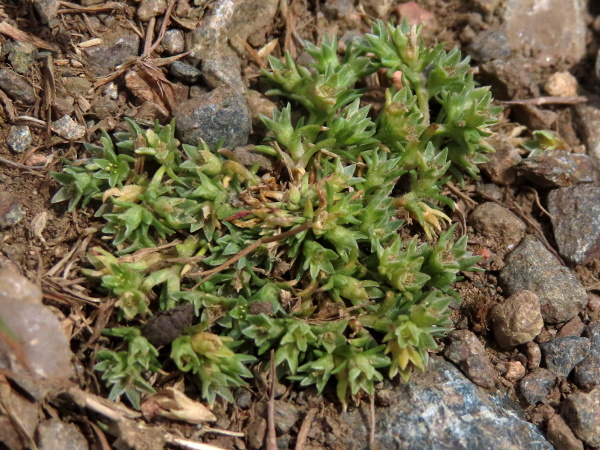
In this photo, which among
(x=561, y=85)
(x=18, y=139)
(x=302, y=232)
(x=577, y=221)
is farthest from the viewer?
(x=561, y=85)

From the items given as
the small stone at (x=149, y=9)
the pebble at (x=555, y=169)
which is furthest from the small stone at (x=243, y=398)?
the small stone at (x=149, y=9)

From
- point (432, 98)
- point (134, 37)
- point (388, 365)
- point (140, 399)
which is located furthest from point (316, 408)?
point (134, 37)

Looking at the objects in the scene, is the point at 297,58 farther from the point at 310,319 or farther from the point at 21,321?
the point at 21,321

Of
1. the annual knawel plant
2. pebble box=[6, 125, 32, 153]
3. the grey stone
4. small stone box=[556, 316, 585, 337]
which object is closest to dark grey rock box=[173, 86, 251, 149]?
the annual knawel plant

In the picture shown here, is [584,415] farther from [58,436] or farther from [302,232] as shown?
[58,436]

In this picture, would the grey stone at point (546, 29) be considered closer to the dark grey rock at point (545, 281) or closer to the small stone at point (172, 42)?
the dark grey rock at point (545, 281)

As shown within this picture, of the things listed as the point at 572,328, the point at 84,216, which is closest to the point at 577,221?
the point at 572,328

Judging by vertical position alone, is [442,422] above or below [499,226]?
below
